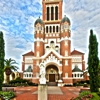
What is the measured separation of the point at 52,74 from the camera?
164 ft

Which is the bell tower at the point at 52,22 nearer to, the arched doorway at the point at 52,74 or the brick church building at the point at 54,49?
the brick church building at the point at 54,49

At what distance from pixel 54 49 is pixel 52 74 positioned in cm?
719

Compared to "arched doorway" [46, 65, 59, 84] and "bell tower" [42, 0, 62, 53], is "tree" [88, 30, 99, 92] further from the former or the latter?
"arched doorway" [46, 65, 59, 84]

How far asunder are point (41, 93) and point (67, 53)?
35.4m

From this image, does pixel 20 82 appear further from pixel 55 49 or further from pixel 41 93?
pixel 41 93

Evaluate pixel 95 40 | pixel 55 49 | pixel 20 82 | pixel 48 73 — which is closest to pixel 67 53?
pixel 55 49

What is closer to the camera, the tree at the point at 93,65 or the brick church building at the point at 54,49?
the tree at the point at 93,65

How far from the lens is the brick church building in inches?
1901

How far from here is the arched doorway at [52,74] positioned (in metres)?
49.6

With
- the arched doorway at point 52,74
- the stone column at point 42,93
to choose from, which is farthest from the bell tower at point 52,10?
the stone column at point 42,93

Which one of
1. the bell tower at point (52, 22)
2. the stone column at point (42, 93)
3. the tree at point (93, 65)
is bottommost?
the stone column at point (42, 93)

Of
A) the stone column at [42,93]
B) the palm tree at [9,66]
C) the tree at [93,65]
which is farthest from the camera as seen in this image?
the palm tree at [9,66]

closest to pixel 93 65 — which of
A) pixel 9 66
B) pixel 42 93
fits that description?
pixel 42 93

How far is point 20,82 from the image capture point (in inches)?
1735
